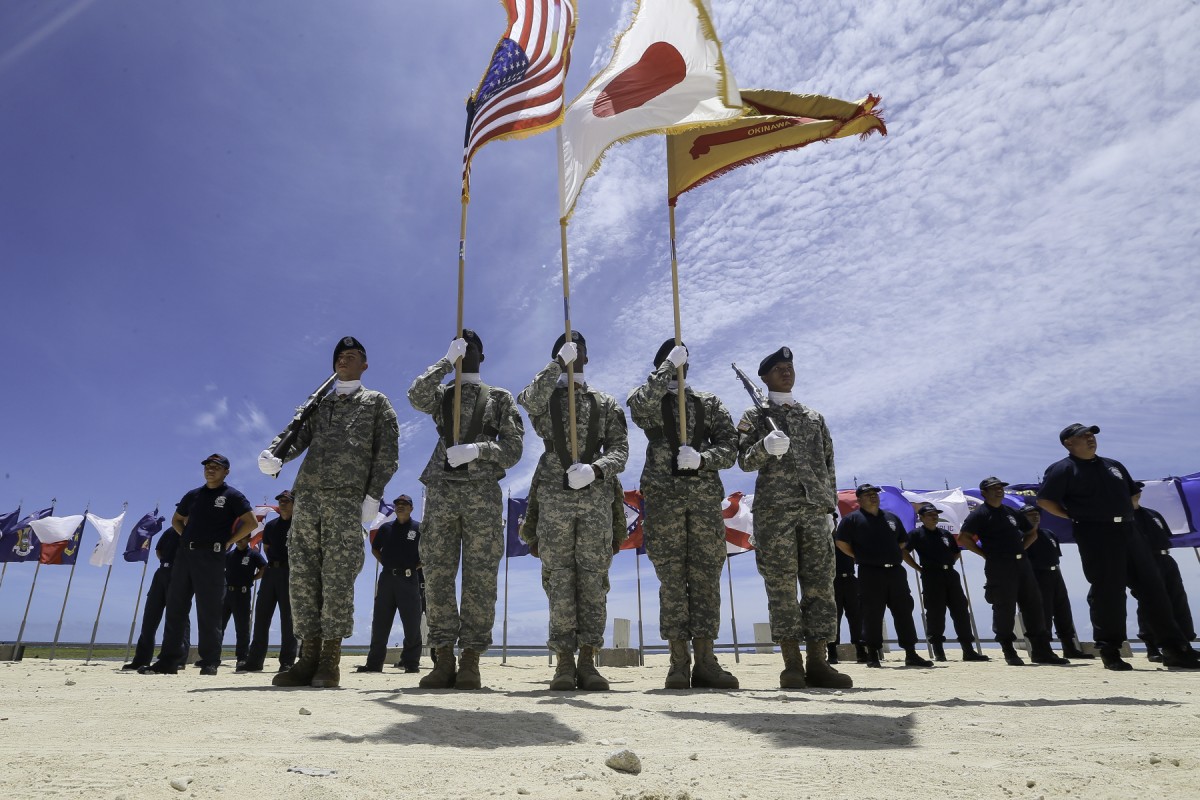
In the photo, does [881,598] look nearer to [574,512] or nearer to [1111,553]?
[1111,553]

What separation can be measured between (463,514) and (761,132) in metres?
3.89

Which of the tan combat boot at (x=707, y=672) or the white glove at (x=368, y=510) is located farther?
the white glove at (x=368, y=510)

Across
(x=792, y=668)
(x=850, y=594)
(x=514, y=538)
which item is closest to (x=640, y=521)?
(x=514, y=538)

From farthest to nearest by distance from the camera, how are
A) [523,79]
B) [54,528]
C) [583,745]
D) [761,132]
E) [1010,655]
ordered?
[54,528], [1010,655], [761,132], [523,79], [583,745]

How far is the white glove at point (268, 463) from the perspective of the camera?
5133mm

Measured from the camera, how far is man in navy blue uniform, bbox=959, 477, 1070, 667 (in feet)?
26.0

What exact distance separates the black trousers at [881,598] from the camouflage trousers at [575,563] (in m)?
4.45

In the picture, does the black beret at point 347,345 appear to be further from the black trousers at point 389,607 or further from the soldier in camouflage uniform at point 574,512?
the black trousers at point 389,607

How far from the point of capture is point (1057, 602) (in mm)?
10133

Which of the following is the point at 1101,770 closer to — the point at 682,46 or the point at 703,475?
the point at 703,475

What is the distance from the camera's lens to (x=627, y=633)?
40.3 ft

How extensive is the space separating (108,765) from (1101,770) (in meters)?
3.03

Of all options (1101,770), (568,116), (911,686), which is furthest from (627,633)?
(1101,770)

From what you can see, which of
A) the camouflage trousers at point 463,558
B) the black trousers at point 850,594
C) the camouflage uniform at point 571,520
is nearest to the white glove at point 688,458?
the camouflage uniform at point 571,520
